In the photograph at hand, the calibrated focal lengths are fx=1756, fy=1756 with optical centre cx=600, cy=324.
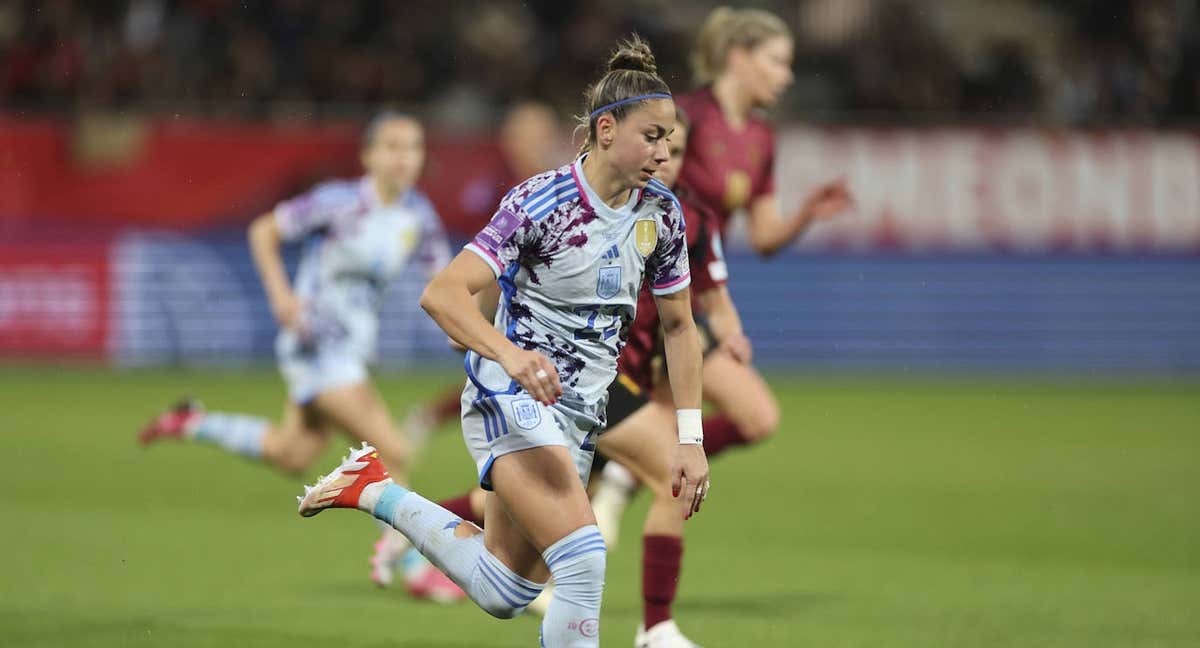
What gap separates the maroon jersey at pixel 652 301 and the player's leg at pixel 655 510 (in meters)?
0.18

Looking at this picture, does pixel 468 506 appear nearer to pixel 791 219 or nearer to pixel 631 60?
pixel 791 219

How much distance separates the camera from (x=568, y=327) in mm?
5574

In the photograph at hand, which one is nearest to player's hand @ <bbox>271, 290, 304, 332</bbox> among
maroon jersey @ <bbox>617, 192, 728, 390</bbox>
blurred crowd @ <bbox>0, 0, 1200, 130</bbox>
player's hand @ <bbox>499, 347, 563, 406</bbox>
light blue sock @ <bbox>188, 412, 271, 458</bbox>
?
light blue sock @ <bbox>188, 412, 271, 458</bbox>

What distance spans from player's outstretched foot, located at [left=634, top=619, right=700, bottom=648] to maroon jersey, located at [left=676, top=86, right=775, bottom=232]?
208 cm

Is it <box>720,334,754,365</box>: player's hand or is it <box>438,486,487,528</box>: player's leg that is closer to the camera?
<box>720,334,754,365</box>: player's hand

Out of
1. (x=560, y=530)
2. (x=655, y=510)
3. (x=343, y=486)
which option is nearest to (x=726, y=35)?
(x=655, y=510)

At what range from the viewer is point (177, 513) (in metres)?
10.9

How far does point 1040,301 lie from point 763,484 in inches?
370

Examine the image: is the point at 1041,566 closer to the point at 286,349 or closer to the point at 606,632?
the point at 606,632

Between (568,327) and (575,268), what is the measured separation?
208mm

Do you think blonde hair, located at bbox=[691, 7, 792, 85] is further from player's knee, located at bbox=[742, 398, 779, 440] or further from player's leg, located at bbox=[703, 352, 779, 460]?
player's knee, located at bbox=[742, 398, 779, 440]

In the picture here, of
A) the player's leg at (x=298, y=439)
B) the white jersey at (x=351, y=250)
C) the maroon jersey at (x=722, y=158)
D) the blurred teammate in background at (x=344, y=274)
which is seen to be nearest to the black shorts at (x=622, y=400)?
the maroon jersey at (x=722, y=158)

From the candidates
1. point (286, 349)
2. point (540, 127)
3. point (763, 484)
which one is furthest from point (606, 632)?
point (763, 484)

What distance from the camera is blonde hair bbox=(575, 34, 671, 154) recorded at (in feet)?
17.9
